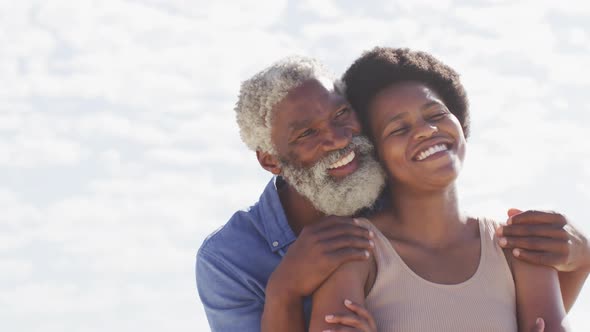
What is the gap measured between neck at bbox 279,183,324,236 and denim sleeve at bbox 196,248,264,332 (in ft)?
1.52

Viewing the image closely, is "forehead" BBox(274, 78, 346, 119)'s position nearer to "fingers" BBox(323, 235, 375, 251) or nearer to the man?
the man

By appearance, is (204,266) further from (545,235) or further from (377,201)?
(545,235)

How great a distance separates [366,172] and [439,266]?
2.05 ft

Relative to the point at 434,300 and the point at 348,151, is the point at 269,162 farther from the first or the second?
the point at 434,300

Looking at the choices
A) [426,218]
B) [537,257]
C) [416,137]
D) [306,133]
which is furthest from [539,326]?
[306,133]

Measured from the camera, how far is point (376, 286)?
4176 mm

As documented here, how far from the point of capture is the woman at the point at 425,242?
4121 mm

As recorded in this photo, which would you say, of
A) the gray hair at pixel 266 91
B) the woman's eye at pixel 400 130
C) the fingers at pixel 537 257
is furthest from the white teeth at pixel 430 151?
the gray hair at pixel 266 91

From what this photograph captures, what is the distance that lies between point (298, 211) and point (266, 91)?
776 millimetres

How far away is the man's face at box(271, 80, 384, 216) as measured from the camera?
4656 millimetres

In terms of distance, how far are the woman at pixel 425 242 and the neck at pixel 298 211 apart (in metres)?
0.73

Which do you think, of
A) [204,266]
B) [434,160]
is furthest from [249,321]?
[434,160]

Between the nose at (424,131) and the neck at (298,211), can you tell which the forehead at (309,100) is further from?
the nose at (424,131)

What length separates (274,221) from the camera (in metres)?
5.30
